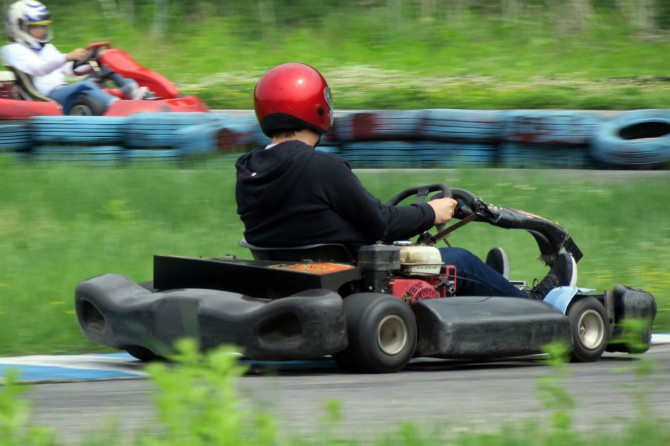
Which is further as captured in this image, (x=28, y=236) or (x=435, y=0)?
(x=435, y=0)

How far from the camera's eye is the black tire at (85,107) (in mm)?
11617

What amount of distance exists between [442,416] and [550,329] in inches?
56.9

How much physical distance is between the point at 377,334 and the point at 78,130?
6.43 metres

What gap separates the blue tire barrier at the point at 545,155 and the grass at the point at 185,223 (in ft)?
0.70

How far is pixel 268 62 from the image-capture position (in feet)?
58.1

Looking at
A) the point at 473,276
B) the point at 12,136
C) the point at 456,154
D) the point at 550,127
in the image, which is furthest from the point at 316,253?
the point at 12,136

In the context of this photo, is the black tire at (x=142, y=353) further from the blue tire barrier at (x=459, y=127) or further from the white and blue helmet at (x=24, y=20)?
the white and blue helmet at (x=24, y=20)

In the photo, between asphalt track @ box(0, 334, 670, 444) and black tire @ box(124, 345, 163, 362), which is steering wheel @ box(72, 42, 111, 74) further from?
black tire @ box(124, 345, 163, 362)

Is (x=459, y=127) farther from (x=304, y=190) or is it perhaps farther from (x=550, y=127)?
(x=304, y=190)

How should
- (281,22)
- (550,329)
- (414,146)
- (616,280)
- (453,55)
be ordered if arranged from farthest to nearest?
1. (281,22)
2. (453,55)
3. (414,146)
4. (616,280)
5. (550,329)

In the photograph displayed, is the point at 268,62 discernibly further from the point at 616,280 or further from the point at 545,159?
the point at 616,280

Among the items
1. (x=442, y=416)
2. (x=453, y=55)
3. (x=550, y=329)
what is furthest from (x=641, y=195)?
(x=453, y=55)

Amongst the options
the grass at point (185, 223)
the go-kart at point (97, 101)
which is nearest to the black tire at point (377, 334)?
the grass at point (185, 223)

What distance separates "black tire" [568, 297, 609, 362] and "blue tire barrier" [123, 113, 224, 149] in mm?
5865
